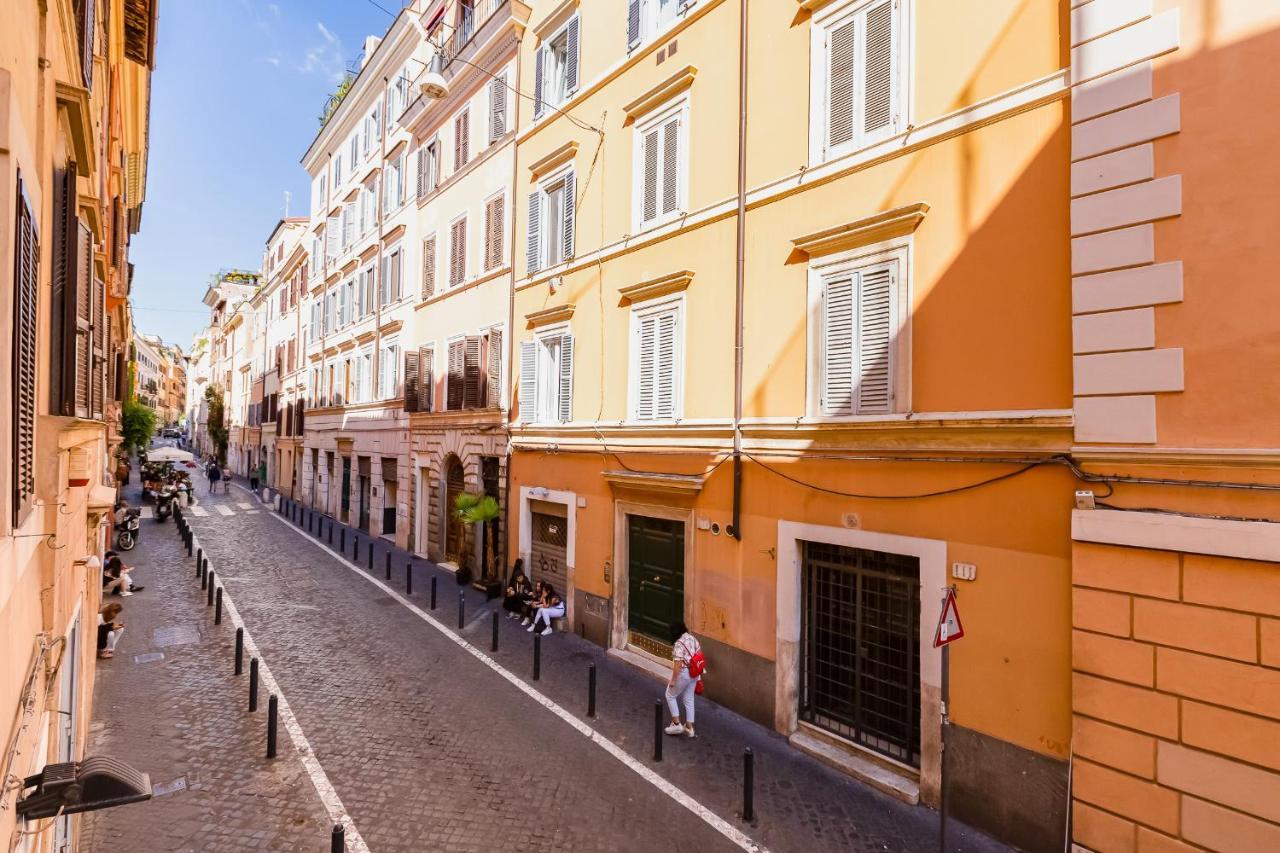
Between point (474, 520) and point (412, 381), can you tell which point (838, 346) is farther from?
point (412, 381)

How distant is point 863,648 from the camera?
369 inches

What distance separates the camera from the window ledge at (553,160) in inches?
614

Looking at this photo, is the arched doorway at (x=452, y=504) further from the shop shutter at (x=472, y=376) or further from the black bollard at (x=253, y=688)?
the black bollard at (x=253, y=688)

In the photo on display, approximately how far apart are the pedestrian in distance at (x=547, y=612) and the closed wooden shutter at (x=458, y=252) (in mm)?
10881

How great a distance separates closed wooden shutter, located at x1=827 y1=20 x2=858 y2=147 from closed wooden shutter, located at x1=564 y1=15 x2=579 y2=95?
7806 millimetres

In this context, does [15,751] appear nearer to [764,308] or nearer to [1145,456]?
[1145,456]

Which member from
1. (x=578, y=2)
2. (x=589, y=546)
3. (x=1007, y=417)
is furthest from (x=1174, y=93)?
(x=578, y=2)

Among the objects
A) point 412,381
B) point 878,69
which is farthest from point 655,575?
point 412,381

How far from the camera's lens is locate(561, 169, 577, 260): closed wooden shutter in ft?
51.1

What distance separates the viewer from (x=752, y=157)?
1113 centimetres

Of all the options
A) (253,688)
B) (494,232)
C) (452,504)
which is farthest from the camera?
(452,504)

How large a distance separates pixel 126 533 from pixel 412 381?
447 inches

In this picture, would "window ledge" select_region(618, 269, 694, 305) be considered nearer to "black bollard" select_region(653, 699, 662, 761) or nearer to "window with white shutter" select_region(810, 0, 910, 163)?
"window with white shutter" select_region(810, 0, 910, 163)

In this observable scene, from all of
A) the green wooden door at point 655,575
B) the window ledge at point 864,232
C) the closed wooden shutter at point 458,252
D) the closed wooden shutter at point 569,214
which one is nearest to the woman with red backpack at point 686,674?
the green wooden door at point 655,575
